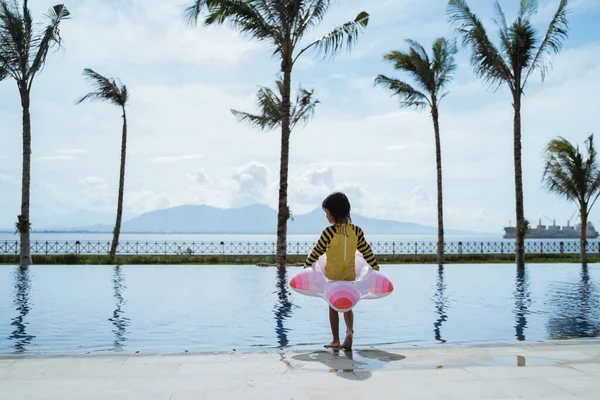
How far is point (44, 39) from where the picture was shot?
22.8m

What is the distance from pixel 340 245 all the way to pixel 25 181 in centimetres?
1918

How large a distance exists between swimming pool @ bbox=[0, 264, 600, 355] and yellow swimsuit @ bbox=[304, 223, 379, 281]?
4.32 feet

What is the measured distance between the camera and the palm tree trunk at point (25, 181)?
74.3ft

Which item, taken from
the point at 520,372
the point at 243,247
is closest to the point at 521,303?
the point at 520,372

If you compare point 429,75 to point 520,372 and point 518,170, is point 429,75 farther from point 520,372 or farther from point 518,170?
point 520,372

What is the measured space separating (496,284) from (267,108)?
1498 cm

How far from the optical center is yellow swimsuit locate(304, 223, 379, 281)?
22.4 feet

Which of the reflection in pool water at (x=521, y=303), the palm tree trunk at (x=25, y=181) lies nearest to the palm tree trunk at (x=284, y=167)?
the reflection in pool water at (x=521, y=303)

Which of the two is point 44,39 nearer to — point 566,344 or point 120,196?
point 120,196

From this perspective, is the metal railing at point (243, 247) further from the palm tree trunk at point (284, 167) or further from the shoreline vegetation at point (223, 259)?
the palm tree trunk at point (284, 167)

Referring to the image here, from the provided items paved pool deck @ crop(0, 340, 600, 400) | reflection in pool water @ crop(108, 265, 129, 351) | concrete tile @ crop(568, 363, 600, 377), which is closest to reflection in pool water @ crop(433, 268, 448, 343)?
paved pool deck @ crop(0, 340, 600, 400)

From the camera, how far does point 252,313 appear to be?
10.9 metres

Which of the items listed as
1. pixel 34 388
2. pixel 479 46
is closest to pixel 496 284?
pixel 479 46

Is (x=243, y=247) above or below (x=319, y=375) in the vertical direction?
above
